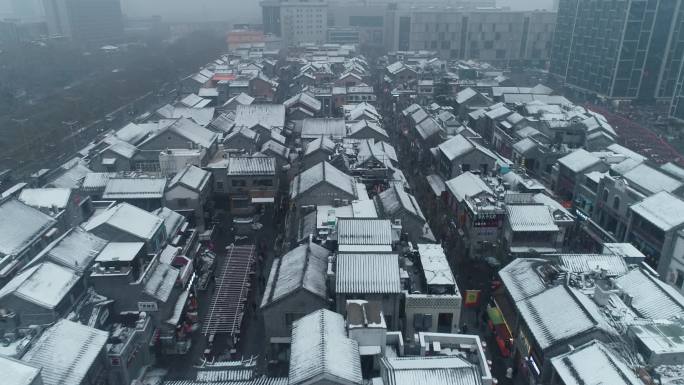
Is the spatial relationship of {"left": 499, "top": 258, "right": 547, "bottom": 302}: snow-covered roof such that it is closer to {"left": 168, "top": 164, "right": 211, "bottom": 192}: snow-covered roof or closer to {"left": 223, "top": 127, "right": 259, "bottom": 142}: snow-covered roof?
{"left": 168, "top": 164, "right": 211, "bottom": 192}: snow-covered roof

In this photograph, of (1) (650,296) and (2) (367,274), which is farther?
(2) (367,274)

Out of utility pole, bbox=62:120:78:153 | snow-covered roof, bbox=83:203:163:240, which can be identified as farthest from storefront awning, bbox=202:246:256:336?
utility pole, bbox=62:120:78:153

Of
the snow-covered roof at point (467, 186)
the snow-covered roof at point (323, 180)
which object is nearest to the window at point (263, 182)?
the snow-covered roof at point (323, 180)

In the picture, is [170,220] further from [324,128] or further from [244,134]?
[324,128]

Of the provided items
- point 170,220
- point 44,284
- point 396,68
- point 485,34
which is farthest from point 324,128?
point 485,34

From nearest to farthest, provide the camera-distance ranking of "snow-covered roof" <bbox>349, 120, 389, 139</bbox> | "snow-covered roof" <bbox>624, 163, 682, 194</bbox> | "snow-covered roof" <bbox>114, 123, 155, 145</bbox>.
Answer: "snow-covered roof" <bbox>624, 163, 682, 194</bbox>, "snow-covered roof" <bbox>114, 123, 155, 145</bbox>, "snow-covered roof" <bbox>349, 120, 389, 139</bbox>
